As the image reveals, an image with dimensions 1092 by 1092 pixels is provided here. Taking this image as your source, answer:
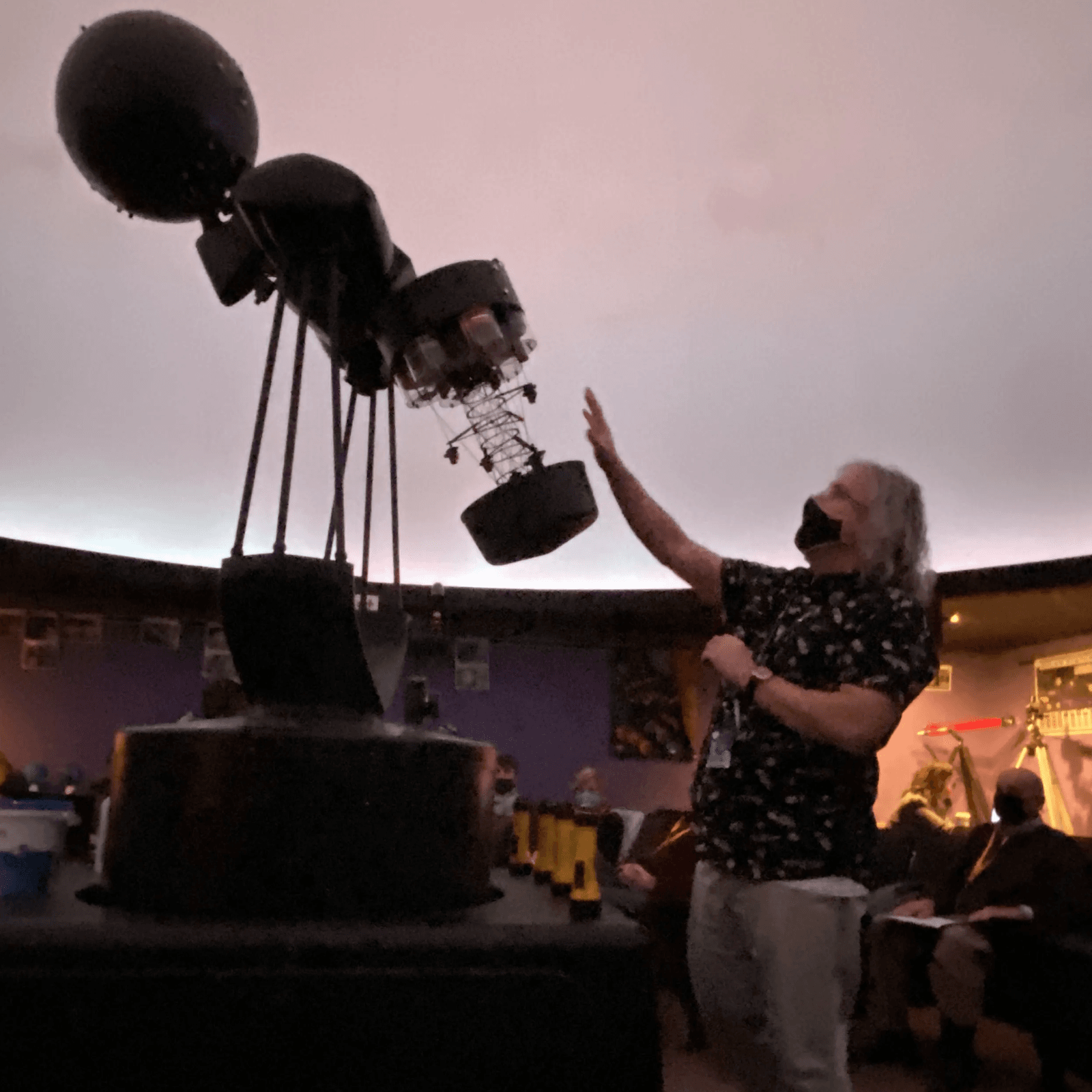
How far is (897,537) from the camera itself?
1.35m

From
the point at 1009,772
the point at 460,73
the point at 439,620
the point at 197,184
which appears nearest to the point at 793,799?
the point at 197,184

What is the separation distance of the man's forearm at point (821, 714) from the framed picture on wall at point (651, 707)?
17.3ft

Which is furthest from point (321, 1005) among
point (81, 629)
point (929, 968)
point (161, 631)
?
point (81, 629)

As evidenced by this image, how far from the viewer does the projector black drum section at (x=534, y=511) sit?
0.86 m

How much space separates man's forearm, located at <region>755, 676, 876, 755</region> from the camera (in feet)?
3.66

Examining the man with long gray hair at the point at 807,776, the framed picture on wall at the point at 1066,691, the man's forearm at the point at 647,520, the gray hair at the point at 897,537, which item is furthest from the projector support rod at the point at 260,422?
the framed picture on wall at the point at 1066,691

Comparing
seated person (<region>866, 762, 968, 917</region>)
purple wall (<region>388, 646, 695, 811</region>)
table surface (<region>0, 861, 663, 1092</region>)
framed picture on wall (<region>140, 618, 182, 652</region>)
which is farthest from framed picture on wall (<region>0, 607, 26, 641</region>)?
table surface (<region>0, 861, 663, 1092</region>)

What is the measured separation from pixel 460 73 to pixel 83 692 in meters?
4.62

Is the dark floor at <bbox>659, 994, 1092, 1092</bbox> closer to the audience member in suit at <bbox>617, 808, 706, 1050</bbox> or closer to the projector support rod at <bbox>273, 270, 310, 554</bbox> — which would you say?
the audience member in suit at <bbox>617, 808, 706, 1050</bbox>

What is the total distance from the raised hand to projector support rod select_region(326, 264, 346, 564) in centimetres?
69

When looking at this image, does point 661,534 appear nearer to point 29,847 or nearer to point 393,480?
point 393,480

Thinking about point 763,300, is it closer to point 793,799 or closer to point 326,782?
point 793,799

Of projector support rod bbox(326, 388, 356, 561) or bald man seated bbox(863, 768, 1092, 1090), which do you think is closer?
projector support rod bbox(326, 388, 356, 561)

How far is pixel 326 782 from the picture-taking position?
2.13 feet
